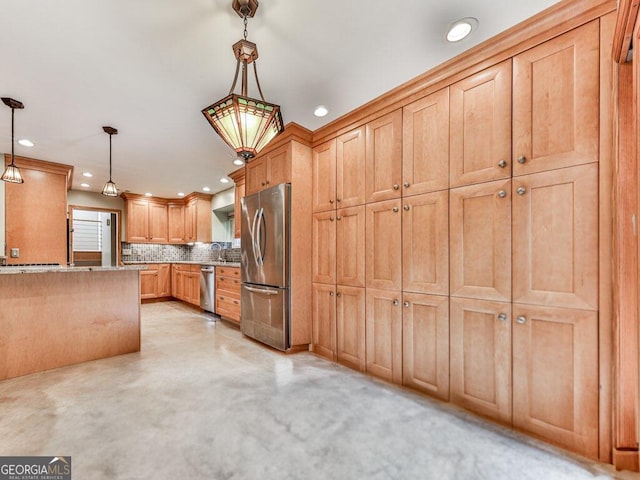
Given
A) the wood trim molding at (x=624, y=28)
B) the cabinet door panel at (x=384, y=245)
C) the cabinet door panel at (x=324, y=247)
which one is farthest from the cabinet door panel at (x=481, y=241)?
the cabinet door panel at (x=324, y=247)

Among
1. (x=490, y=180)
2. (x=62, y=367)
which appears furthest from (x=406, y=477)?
(x=62, y=367)

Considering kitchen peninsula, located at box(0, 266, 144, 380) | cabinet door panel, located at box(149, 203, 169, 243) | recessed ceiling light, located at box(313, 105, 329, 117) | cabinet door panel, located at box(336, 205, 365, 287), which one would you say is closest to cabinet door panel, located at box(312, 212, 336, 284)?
cabinet door panel, located at box(336, 205, 365, 287)

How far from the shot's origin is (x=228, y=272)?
4484 millimetres

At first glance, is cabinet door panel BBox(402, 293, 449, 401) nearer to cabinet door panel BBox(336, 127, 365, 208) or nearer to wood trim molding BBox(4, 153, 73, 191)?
cabinet door panel BBox(336, 127, 365, 208)

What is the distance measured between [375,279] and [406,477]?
1.39 meters

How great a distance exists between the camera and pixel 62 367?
2.76m

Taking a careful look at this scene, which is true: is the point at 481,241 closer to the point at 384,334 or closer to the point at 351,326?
the point at 384,334

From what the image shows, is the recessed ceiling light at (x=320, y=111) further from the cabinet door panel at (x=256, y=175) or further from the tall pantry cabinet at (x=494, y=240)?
the cabinet door panel at (x=256, y=175)

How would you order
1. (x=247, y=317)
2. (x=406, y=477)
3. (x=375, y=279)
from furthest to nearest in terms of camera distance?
1. (x=247, y=317)
2. (x=375, y=279)
3. (x=406, y=477)

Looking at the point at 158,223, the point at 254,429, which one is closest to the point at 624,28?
the point at 254,429

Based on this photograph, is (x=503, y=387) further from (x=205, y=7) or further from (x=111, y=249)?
(x=111, y=249)

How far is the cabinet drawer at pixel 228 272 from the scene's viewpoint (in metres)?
4.23

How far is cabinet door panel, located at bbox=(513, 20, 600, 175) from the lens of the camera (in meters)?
1.51

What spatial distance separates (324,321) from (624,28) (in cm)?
275
